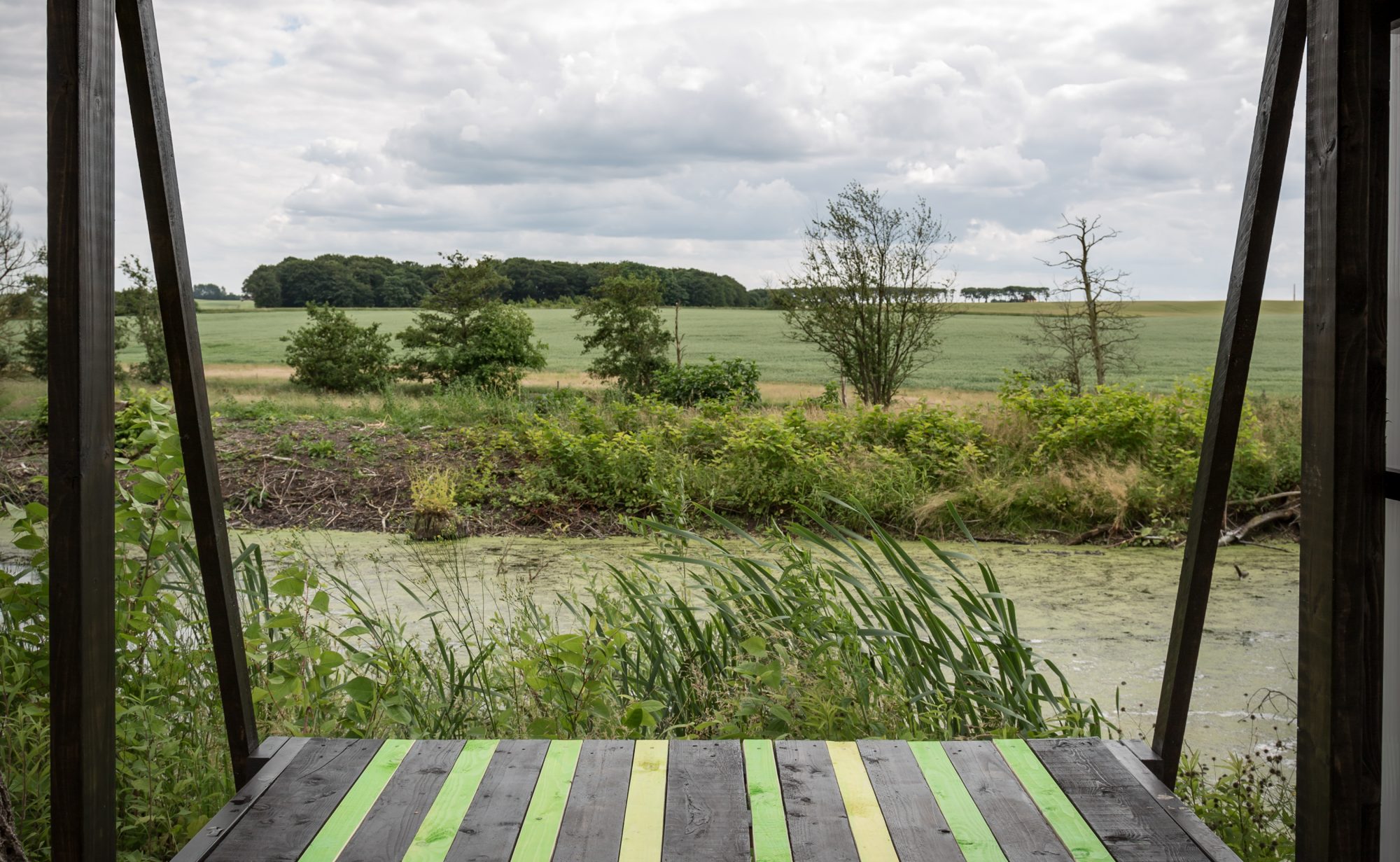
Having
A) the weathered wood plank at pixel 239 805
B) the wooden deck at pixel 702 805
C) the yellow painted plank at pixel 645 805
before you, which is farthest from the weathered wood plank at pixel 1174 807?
the weathered wood plank at pixel 239 805

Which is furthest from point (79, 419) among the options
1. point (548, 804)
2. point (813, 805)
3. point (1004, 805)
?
point (1004, 805)

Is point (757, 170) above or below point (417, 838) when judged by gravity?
above

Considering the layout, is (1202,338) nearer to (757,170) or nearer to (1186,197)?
(1186,197)

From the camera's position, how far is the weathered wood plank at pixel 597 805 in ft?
4.51

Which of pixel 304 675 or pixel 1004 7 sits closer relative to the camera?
pixel 304 675

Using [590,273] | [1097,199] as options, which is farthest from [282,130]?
[1097,199]

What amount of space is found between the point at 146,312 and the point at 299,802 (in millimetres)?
9038

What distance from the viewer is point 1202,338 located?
19188mm

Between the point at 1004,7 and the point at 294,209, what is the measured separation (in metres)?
13.0

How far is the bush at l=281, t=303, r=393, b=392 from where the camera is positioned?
977 cm

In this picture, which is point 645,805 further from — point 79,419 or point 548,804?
point 79,419

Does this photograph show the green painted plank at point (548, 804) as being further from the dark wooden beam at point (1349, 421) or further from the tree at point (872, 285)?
the tree at point (872, 285)

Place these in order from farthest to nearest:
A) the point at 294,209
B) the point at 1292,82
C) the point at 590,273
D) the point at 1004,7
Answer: the point at 294,209, the point at 590,273, the point at 1004,7, the point at 1292,82

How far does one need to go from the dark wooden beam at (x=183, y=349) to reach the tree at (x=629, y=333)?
823 centimetres
